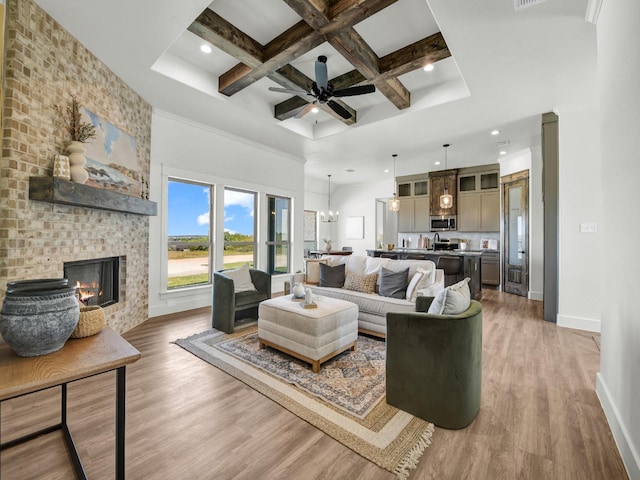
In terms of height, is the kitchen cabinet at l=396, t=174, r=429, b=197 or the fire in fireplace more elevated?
the kitchen cabinet at l=396, t=174, r=429, b=197

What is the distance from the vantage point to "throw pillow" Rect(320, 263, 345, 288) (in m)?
4.12

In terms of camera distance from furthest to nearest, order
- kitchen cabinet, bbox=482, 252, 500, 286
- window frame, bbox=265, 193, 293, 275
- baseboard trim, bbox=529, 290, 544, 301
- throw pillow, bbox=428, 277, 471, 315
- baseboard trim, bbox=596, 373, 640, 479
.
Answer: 1. kitchen cabinet, bbox=482, 252, 500, 286
2. window frame, bbox=265, 193, 293, 275
3. baseboard trim, bbox=529, 290, 544, 301
4. throw pillow, bbox=428, 277, 471, 315
5. baseboard trim, bbox=596, 373, 640, 479

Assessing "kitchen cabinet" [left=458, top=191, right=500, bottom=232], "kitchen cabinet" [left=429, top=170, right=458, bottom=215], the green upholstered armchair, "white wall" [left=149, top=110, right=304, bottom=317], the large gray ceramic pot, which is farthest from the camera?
"kitchen cabinet" [left=429, top=170, right=458, bottom=215]

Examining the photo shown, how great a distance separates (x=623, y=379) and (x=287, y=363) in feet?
7.76

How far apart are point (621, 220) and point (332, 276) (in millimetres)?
2989

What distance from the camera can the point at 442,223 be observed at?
806cm

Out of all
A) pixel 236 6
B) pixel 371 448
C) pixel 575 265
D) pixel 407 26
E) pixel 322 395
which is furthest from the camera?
pixel 575 265

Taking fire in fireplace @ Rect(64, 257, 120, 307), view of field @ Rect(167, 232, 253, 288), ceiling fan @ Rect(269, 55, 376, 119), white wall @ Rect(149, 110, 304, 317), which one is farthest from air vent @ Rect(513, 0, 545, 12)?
view of field @ Rect(167, 232, 253, 288)

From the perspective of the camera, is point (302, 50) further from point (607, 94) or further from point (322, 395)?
point (322, 395)

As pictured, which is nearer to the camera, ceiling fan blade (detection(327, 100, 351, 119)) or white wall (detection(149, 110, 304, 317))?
ceiling fan blade (detection(327, 100, 351, 119))

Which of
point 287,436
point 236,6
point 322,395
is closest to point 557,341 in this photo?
point 322,395

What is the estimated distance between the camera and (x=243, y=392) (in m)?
2.27

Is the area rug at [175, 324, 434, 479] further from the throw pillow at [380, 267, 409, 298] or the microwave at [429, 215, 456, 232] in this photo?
the microwave at [429, 215, 456, 232]

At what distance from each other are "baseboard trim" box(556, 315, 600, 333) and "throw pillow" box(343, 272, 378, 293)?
8.79ft
